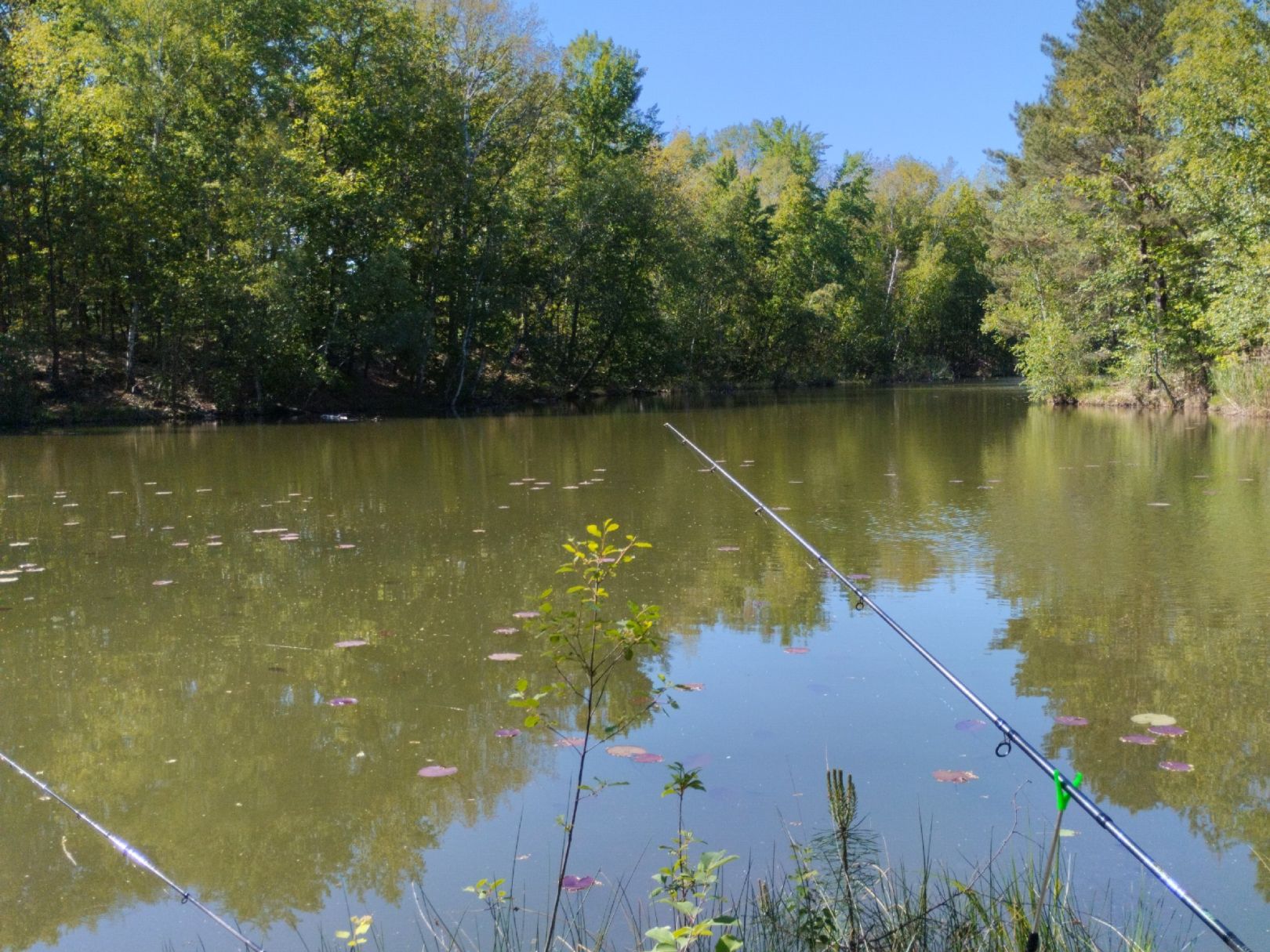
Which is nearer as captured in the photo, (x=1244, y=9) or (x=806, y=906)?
(x=806, y=906)

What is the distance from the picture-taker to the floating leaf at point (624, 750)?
3.96 metres

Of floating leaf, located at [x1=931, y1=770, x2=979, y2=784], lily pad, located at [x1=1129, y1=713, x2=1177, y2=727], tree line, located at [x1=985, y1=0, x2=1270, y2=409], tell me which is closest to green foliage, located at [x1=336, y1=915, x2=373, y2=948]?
floating leaf, located at [x1=931, y1=770, x2=979, y2=784]

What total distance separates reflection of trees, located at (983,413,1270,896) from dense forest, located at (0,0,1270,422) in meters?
10.3

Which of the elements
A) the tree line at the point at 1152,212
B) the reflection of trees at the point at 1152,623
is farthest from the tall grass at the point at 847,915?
the tree line at the point at 1152,212

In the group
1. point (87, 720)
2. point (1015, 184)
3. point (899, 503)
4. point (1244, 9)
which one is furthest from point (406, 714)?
point (1015, 184)

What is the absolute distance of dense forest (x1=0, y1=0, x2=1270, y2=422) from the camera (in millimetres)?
22812

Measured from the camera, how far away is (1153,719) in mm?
4164

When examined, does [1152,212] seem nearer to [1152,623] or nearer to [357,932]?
[1152,623]

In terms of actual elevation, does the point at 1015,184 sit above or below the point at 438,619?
above

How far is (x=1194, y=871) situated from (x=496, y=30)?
1196 inches

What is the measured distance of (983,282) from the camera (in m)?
61.7

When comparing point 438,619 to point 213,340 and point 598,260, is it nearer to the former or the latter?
point 213,340

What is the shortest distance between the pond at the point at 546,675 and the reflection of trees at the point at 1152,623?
Result: 25 mm

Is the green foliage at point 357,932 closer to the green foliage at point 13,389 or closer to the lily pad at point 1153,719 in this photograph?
the lily pad at point 1153,719
